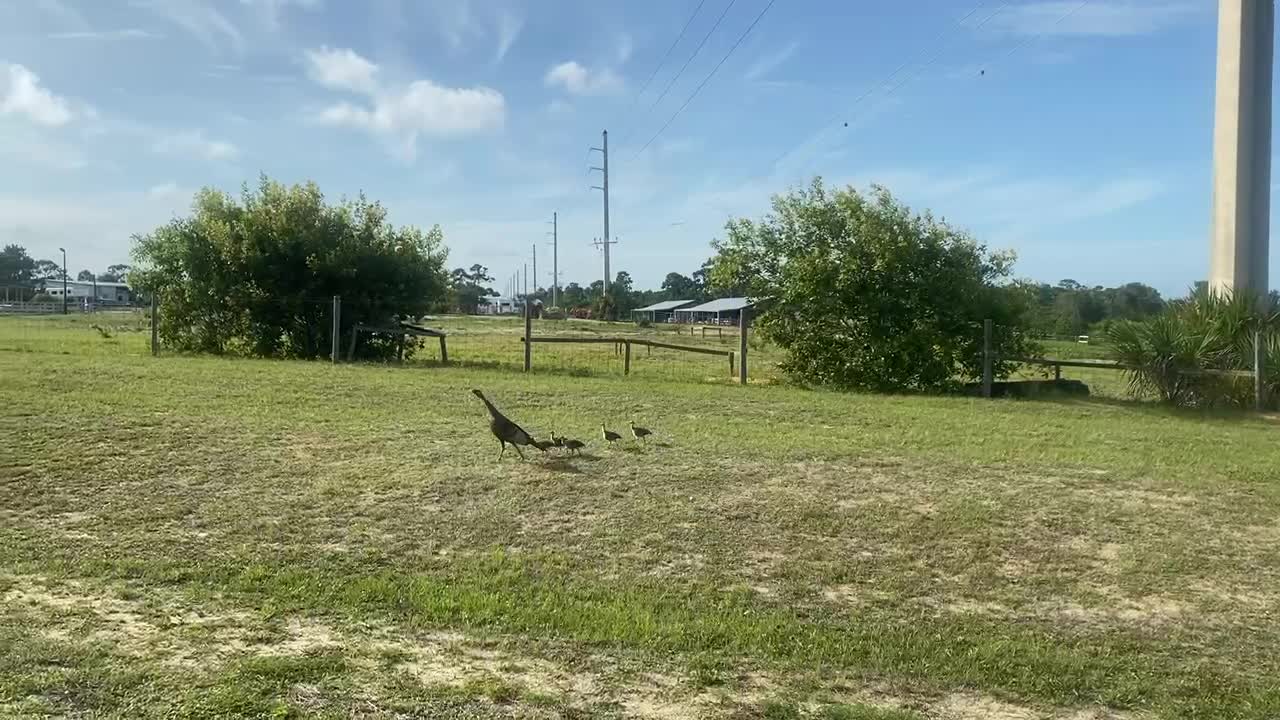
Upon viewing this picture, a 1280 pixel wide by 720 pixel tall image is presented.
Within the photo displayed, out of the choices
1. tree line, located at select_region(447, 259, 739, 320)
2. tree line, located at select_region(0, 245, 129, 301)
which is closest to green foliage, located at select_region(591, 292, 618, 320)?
tree line, located at select_region(447, 259, 739, 320)

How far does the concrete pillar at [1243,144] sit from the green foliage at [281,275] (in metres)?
16.0

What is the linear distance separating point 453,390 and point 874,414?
18.1 ft

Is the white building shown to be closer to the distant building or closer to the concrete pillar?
the distant building

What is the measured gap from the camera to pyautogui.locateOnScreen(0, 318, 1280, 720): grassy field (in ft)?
12.7

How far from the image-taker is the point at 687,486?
23.7 ft

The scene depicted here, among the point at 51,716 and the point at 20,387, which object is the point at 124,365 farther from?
the point at 51,716

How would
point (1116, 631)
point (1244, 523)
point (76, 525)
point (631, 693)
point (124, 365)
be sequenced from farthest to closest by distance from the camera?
point (124, 365), point (1244, 523), point (76, 525), point (1116, 631), point (631, 693)

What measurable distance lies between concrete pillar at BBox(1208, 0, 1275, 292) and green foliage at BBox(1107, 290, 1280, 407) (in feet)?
11.4

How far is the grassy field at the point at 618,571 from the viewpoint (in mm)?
3869

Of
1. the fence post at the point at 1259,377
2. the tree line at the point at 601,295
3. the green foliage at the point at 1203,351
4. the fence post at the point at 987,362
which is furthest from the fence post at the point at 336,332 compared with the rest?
the tree line at the point at 601,295

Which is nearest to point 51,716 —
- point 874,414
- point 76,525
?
point 76,525

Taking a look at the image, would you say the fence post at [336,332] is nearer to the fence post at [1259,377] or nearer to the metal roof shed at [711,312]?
the fence post at [1259,377]

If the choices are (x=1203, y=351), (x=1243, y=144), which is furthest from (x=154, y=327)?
(x=1243, y=144)

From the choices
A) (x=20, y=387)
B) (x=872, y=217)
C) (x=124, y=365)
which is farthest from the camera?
(x=872, y=217)
